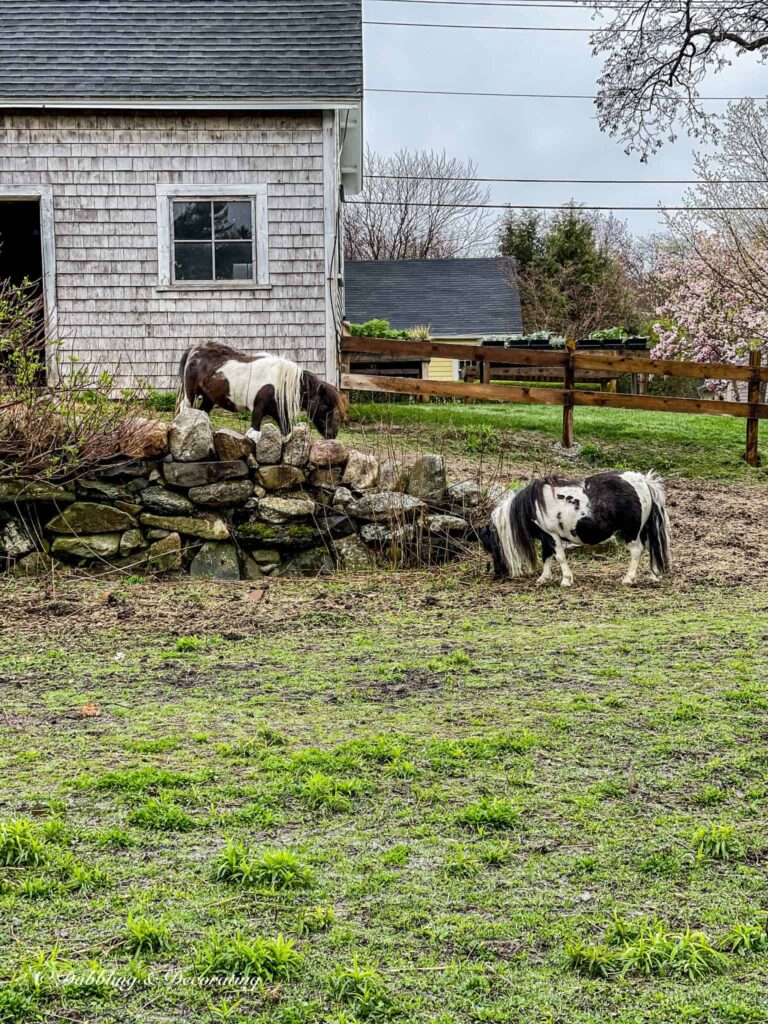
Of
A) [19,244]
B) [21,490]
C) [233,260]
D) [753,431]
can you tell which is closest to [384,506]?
[21,490]

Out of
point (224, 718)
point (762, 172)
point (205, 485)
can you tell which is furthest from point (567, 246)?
point (224, 718)

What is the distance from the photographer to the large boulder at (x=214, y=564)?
28.7ft

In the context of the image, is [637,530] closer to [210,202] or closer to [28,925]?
[28,925]

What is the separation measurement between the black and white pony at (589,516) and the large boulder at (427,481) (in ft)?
2.78

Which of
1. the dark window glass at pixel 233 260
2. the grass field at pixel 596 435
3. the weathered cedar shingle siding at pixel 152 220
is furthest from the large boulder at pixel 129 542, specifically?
A: the dark window glass at pixel 233 260

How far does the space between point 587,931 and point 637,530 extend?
17.7 feet

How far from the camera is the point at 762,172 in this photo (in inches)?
683

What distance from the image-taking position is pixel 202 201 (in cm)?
1404

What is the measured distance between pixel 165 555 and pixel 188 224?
6739mm

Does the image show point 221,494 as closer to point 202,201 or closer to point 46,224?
point 202,201

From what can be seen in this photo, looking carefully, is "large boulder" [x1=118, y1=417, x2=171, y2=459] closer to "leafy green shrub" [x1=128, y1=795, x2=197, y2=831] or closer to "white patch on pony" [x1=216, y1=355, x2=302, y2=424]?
"white patch on pony" [x1=216, y1=355, x2=302, y2=424]

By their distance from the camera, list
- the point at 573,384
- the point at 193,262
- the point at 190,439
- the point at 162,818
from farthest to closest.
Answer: the point at 573,384 < the point at 193,262 < the point at 190,439 < the point at 162,818

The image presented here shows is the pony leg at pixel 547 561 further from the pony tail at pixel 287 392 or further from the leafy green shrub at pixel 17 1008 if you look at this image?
the leafy green shrub at pixel 17 1008

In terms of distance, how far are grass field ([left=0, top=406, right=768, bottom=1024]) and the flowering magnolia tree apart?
1283cm
